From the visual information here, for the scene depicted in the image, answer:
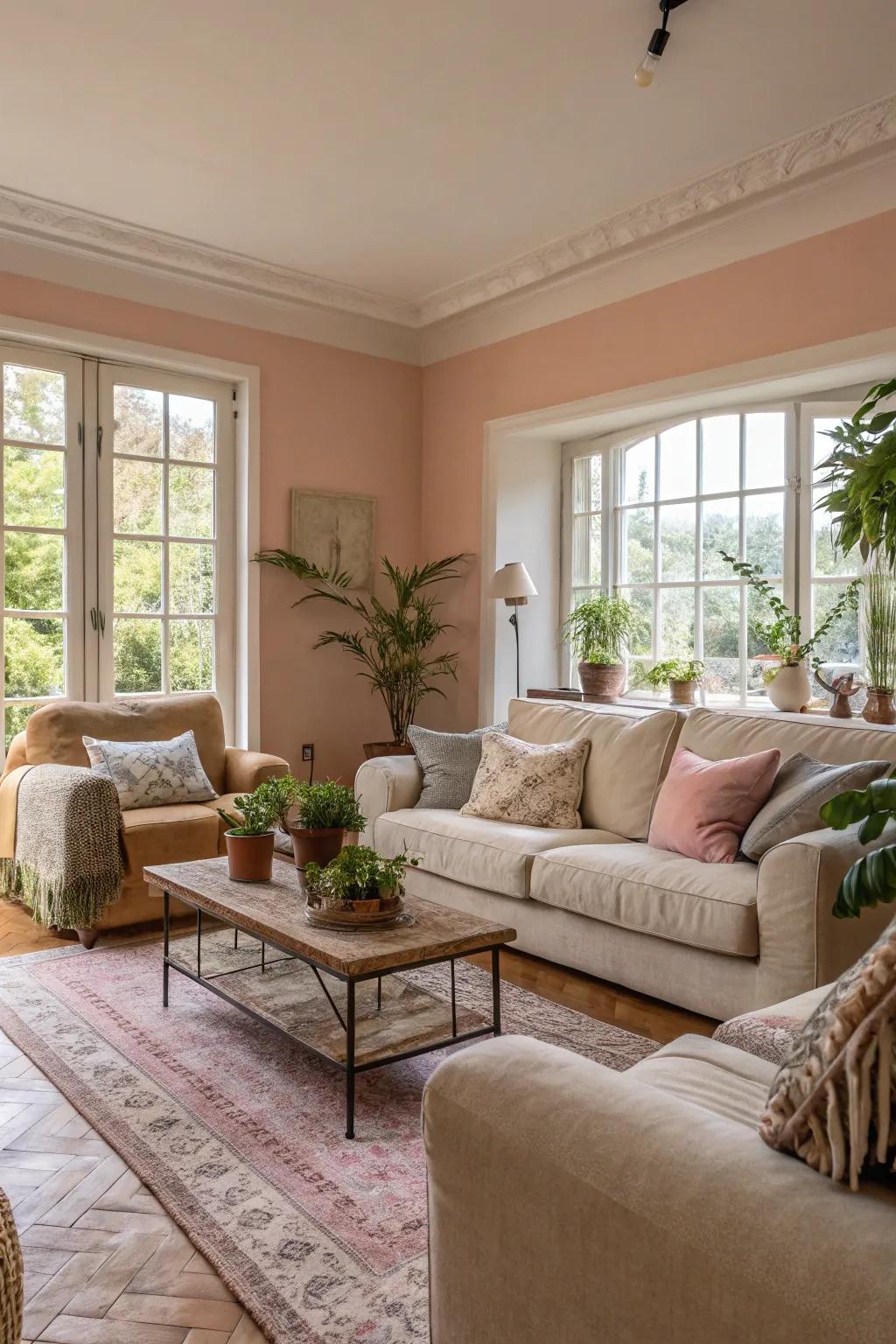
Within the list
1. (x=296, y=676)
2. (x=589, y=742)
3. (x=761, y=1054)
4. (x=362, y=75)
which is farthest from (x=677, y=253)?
(x=761, y=1054)

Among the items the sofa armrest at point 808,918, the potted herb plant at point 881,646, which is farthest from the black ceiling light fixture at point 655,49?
the sofa armrest at point 808,918

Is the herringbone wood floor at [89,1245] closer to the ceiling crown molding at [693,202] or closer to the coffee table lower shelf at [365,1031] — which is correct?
the coffee table lower shelf at [365,1031]

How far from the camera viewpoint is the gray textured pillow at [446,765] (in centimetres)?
396

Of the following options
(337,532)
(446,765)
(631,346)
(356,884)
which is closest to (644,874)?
(356,884)

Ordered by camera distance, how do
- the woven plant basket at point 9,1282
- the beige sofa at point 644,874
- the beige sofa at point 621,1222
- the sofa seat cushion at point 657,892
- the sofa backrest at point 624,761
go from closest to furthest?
the beige sofa at point 621,1222
the woven plant basket at point 9,1282
the beige sofa at point 644,874
the sofa seat cushion at point 657,892
the sofa backrest at point 624,761

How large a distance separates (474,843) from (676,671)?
1.58m

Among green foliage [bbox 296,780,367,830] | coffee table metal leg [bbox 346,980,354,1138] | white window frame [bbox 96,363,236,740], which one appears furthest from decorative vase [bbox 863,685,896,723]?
white window frame [bbox 96,363,236,740]

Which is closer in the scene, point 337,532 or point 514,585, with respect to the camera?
point 514,585

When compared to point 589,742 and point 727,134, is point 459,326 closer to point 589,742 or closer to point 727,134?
point 727,134

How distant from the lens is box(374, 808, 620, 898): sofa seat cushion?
3.30m

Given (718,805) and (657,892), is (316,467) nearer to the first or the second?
(718,805)

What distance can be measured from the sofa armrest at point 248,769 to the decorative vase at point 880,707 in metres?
2.35

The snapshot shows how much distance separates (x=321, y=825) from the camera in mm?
2775

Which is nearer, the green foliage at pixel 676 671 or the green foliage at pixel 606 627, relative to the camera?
the green foliage at pixel 676 671
